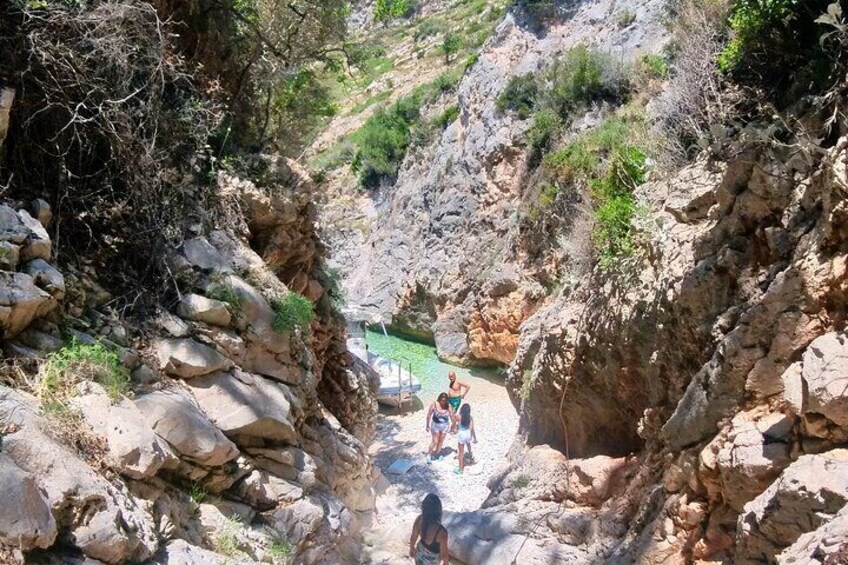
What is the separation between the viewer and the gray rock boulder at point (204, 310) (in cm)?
507

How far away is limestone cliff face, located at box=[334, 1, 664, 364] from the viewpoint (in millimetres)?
16547

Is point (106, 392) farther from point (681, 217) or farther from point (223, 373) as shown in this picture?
point (681, 217)

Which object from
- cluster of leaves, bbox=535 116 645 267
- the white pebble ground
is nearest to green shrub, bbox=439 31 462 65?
cluster of leaves, bbox=535 116 645 267

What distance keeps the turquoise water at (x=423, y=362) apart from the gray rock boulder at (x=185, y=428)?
468 inches

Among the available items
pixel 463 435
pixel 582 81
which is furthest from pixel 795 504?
pixel 582 81

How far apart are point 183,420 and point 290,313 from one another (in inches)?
71.2

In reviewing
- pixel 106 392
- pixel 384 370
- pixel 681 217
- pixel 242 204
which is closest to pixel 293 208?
pixel 242 204

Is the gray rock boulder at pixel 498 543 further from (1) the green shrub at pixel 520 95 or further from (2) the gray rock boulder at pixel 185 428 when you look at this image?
(1) the green shrub at pixel 520 95

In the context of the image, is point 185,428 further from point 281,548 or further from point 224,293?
point 224,293

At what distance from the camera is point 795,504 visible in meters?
3.44

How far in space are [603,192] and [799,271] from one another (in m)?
4.76

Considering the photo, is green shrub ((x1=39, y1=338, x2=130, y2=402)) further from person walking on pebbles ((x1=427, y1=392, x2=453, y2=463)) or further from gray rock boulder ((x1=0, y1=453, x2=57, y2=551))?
person walking on pebbles ((x1=427, y1=392, x2=453, y2=463))

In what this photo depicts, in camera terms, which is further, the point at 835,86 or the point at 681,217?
the point at 681,217

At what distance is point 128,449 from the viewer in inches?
144
